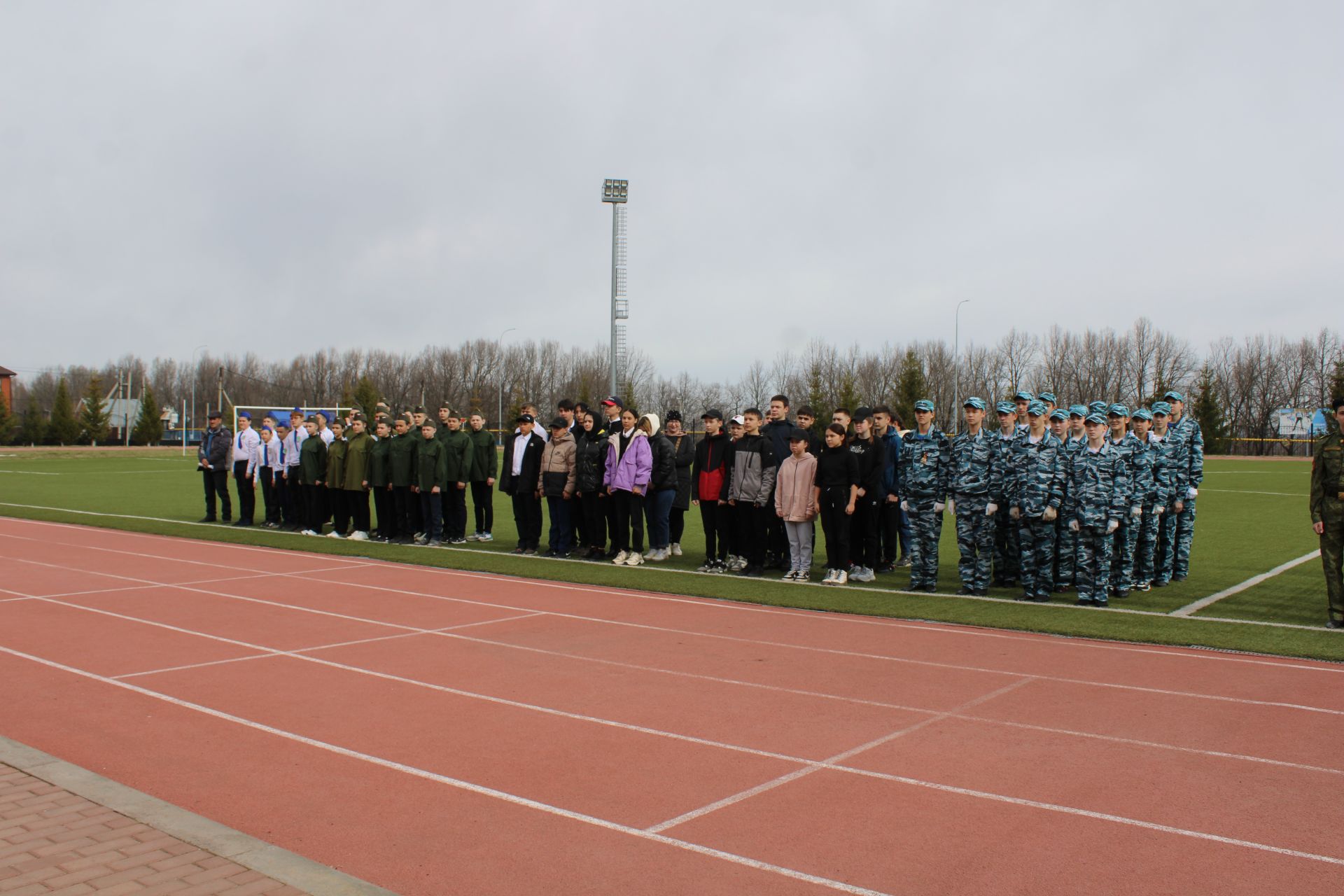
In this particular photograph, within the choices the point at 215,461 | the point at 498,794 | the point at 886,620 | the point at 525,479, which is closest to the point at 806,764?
the point at 498,794

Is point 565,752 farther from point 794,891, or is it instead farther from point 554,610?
point 554,610

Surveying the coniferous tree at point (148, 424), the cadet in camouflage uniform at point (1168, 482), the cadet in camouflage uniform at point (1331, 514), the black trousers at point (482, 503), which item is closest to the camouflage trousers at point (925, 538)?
the cadet in camouflage uniform at point (1168, 482)

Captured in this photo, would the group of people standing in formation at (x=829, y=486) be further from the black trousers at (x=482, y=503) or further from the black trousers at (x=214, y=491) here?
the black trousers at (x=214, y=491)

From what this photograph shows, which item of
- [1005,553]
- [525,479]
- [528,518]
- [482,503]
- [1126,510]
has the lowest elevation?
[1005,553]

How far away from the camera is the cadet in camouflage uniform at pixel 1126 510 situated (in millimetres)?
11125

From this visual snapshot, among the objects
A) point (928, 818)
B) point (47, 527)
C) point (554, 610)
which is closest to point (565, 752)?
point (928, 818)

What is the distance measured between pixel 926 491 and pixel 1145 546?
263 centimetres

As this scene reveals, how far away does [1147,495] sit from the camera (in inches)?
456

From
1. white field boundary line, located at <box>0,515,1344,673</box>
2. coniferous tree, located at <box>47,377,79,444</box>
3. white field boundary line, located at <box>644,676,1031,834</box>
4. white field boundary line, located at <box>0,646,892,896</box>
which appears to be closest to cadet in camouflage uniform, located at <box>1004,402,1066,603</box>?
white field boundary line, located at <box>0,515,1344,673</box>

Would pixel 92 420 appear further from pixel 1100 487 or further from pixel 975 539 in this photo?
pixel 1100 487

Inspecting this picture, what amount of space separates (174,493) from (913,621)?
26.3 metres

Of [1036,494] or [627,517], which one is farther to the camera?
[627,517]

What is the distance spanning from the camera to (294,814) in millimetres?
4984

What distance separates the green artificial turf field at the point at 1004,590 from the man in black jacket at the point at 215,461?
2.00 feet
